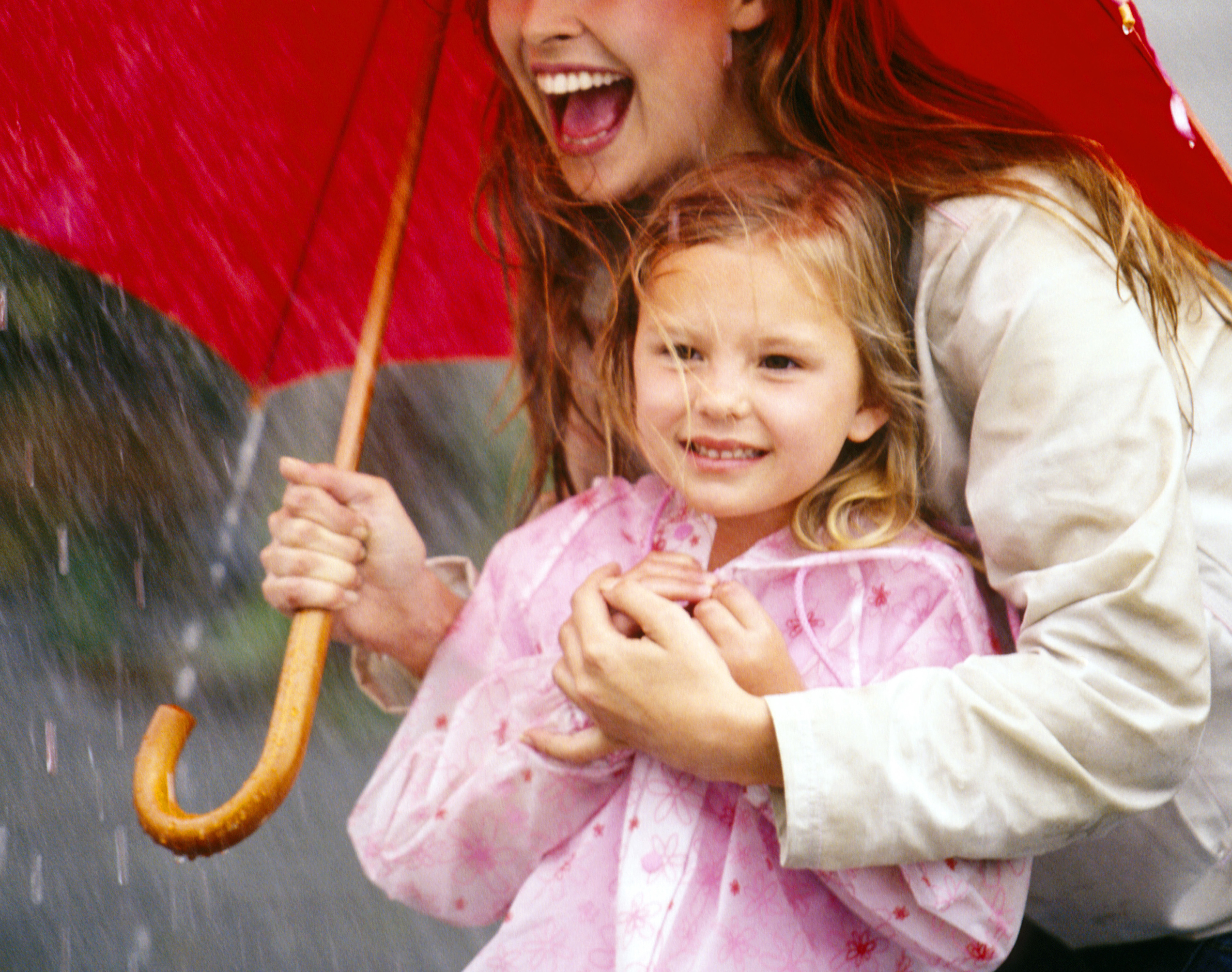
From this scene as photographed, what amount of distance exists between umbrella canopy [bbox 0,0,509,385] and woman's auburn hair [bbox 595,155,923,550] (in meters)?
0.40

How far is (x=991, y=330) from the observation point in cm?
141

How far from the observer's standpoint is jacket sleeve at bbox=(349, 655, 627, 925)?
1.55 metres

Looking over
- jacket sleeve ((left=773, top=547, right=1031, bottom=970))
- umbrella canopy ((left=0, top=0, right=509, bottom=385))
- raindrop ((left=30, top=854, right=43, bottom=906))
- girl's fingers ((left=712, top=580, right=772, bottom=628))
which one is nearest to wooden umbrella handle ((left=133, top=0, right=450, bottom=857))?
umbrella canopy ((left=0, top=0, right=509, bottom=385))

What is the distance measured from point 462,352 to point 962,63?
818mm

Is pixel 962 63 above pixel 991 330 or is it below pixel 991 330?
above

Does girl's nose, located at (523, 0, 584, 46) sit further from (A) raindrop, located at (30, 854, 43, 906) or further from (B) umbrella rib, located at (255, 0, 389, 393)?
(A) raindrop, located at (30, 854, 43, 906)

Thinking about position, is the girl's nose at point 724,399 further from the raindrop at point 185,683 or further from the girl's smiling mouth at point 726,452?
the raindrop at point 185,683

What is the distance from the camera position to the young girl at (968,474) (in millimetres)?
1279

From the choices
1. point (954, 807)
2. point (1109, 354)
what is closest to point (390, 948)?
point (954, 807)

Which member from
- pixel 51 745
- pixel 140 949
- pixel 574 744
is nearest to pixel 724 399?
pixel 574 744

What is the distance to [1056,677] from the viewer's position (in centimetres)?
127

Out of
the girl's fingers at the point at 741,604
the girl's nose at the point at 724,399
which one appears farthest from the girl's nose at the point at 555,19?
the girl's fingers at the point at 741,604

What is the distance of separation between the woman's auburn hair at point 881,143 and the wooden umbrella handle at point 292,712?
0.54ft

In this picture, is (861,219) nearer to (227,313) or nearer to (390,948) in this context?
(227,313)
